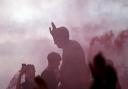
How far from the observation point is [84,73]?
9.39 m

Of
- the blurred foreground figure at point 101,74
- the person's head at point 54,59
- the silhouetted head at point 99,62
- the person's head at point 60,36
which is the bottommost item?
the blurred foreground figure at point 101,74

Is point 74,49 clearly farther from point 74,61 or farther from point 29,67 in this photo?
point 29,67

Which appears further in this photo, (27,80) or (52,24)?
(52,24)

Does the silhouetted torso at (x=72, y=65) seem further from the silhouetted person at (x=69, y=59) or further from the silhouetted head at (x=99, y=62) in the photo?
the silhouetted head at (x=99, y=62)

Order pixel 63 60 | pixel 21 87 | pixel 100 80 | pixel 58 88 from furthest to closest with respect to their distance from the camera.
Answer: pixel 63 60
pixel 58 88
pixel 21 87
pixel 100 80

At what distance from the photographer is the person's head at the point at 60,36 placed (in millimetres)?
9836

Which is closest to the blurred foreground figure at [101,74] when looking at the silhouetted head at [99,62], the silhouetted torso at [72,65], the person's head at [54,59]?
the silhouetted head at [99,62]

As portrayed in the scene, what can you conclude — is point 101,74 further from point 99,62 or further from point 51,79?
point 51,79

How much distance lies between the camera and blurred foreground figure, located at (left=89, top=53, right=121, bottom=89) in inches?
128

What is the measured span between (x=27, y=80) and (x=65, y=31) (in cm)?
214

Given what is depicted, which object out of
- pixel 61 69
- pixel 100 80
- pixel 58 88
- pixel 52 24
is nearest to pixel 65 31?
pixel 52 24

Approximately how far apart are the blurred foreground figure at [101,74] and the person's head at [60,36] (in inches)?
256

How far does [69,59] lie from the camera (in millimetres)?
10055

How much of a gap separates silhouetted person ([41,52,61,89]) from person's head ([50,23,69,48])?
0.43 metres
